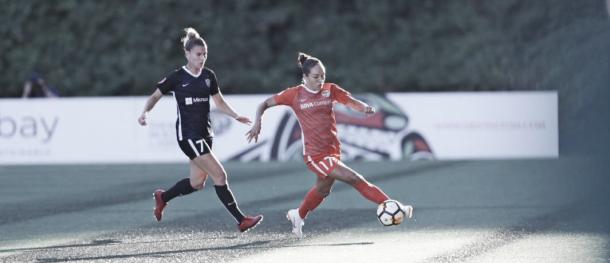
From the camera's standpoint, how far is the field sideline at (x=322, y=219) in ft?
30.4

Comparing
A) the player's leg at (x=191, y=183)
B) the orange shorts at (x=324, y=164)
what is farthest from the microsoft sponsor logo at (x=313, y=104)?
the player's leg at (x=191, y=183)

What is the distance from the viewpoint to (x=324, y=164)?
33.7 ft

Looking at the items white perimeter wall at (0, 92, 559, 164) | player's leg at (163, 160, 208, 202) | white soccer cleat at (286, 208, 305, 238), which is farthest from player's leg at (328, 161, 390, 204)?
white perimeter wall at (0, 92, 559, 164)

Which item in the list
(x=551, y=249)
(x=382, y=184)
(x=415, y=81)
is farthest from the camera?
(x=415, y=81)

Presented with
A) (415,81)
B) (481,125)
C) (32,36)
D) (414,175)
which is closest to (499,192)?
(414,175)

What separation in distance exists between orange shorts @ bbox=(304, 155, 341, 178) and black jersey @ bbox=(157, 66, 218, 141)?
102 centimetres

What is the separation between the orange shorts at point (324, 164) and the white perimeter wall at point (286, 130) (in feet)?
36.8

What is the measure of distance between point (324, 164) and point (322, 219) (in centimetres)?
166

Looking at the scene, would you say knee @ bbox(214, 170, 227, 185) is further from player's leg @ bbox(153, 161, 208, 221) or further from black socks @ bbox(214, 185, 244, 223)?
player's leg @ bbox(153, 161, 208, 221)

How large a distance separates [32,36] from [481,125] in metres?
14.2

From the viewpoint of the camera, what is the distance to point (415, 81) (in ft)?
103

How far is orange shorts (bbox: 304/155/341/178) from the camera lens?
1025 cm

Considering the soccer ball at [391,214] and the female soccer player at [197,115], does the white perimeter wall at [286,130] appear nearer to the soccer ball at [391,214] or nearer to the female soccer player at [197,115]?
the female soccer player at [197,115]

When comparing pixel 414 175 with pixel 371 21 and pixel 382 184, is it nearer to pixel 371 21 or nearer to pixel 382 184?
pixel 382 184
